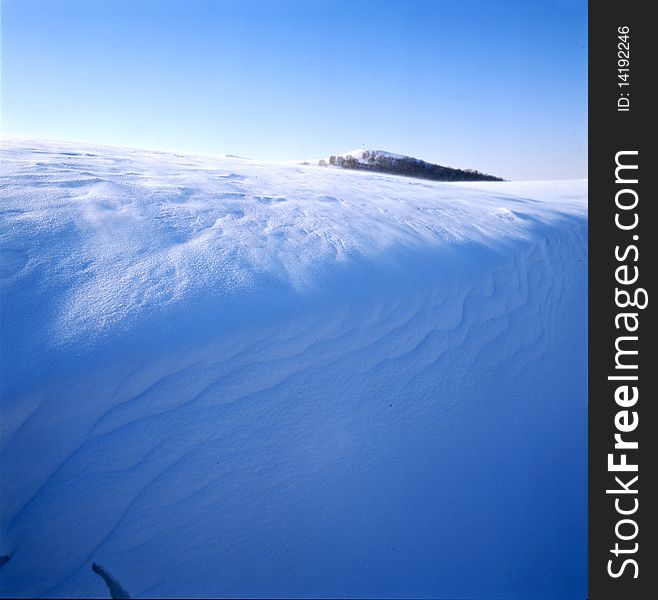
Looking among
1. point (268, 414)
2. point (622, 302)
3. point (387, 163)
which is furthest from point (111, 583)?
point (387, 163)

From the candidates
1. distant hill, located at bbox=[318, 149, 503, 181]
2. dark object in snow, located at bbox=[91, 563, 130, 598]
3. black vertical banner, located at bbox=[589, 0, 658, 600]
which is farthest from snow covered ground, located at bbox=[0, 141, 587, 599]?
distant hill, located at bbox=[318, 149, 503, 181]

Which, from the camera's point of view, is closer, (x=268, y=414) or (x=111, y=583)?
(x=111, y=583)

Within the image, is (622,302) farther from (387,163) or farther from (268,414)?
(387,163)

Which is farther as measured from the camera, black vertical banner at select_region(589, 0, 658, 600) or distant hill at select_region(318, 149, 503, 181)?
distant hill at select_region(318, 149, 503, 181)

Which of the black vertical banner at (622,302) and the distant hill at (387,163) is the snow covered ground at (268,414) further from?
the distant hill at (387,163)

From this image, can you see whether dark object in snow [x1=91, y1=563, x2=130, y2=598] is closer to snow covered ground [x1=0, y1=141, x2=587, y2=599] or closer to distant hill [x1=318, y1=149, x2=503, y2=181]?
snow covered ground [x1=0, y1=141, x2=587, y2=599]

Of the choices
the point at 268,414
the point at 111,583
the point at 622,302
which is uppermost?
the point at 622,302
